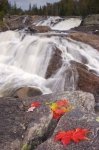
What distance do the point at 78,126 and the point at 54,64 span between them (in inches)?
398

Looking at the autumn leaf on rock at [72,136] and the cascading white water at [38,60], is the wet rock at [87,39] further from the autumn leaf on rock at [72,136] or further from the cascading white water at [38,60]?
the autumn leaf on rock at [72,136]

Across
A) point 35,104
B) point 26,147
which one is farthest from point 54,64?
point 26,147

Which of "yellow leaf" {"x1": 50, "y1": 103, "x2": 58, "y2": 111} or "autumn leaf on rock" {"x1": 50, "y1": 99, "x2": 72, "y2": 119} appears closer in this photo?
"autumn leaf on rock" {"x1": 50, "y1": 99, "x2": 72, "y2": 119}

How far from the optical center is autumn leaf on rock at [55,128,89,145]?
5.48 meters

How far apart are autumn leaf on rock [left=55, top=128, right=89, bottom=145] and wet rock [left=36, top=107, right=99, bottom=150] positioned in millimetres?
56

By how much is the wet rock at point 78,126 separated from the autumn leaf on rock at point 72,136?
0.18ft

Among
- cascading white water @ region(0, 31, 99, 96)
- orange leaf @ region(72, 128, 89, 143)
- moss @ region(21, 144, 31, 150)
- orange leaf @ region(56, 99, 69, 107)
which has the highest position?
orange leaf @ region(72, 128, 89, 143)

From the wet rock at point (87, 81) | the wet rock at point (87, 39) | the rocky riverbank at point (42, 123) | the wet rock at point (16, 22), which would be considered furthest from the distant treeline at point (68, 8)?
the rocky riverbank at point (42, 123)

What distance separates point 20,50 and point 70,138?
13.2m

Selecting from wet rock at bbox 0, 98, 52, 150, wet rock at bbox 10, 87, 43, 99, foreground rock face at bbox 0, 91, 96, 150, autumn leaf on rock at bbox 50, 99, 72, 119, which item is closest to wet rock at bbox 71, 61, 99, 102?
wet rock at bbox 10, 87, 43, 99

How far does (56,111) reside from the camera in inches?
280

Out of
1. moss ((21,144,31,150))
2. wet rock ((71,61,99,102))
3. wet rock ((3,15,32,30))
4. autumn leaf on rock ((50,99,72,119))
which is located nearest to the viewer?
moss ((21,144,31,150))

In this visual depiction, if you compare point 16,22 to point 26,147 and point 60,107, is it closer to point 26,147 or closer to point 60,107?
point 60,107

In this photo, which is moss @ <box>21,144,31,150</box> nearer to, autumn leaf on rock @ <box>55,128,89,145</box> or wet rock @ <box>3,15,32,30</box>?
autumn leaf on rock @ <box>55,128,89,145</box>
